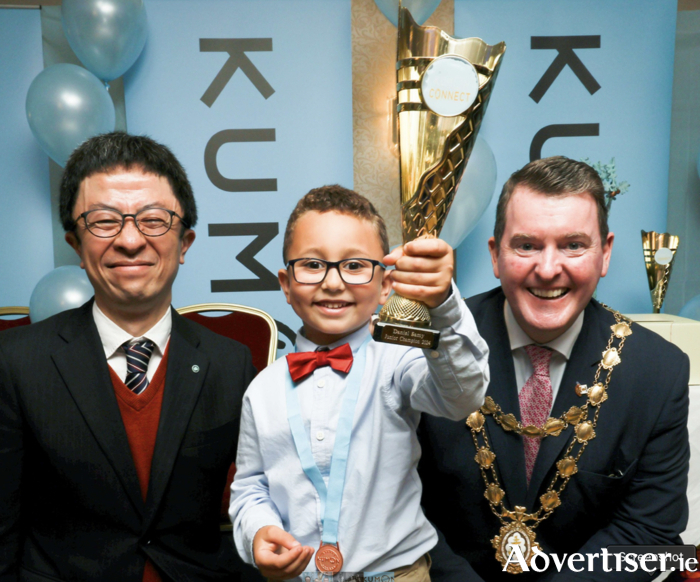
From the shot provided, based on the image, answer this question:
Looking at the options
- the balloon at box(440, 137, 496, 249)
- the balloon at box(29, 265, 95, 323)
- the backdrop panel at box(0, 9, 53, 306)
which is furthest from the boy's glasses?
the backdrop panel at box(0, 9, 53, 306)

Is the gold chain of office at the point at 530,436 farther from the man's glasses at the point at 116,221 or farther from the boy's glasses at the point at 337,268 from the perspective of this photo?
the man's glasses at the point at 116,221

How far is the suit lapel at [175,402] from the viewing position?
4.45 ft

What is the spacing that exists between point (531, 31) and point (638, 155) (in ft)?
3.30

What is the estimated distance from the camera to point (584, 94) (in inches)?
138

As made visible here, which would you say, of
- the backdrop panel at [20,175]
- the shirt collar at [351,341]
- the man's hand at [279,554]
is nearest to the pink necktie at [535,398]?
the shirt collar at [351,341]

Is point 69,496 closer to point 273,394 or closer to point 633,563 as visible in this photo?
point 273,394

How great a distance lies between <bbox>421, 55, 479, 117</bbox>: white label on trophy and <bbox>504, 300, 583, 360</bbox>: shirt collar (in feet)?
2.57

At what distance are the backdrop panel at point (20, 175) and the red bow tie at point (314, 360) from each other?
2.84 meters

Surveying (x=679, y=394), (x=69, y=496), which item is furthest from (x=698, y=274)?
(x=69, y=496)

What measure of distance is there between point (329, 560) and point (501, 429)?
0.56m

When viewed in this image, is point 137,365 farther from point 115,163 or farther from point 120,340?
point 115,163

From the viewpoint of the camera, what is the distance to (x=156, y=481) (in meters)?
1.36

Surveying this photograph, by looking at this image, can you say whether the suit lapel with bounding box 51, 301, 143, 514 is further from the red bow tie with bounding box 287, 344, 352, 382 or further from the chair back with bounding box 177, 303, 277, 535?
the chair back with bounding box 177, 303, 277, 535

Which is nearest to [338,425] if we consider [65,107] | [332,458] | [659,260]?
[332,458]
